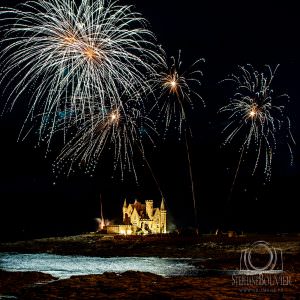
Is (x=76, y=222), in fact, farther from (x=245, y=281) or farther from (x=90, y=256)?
(x=245, y=281)

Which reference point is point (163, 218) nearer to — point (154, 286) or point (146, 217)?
point (146, 217)

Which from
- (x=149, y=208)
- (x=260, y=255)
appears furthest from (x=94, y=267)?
(x=149, y=208)

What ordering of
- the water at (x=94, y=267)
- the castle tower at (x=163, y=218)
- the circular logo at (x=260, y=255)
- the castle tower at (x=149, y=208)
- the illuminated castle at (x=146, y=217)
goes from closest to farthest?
1. the water at (x=94, y=267)
2. the circular logo at (x=260, y=255)
3. the illuminated castle at (x=146, y=217)
4. the castle tower at (x=163, y=218)
5. the castle tower at (x=149, y=208)

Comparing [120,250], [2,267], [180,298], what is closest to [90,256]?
[120,250]

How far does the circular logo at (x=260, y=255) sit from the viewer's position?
29094 mm

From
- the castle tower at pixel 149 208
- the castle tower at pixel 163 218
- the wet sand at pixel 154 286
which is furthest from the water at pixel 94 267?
the castle tower at pixel 149 208

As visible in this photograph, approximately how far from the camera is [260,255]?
36.1 metres

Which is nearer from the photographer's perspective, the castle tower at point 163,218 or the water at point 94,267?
the water at point 94,267

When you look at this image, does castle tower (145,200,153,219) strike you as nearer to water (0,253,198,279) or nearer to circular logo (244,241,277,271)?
circular logo (244,241,277,271)

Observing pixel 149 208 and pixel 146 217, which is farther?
pixel 149 208

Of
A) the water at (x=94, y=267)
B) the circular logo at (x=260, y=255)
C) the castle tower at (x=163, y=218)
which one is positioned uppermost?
the castle tower at (x=163, y=218)

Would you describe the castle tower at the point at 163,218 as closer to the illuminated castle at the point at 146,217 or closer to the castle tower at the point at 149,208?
the illuminated castle at the point at 146,217

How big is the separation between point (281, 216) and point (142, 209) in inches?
1011

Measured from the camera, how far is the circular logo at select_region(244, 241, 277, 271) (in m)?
29.1
